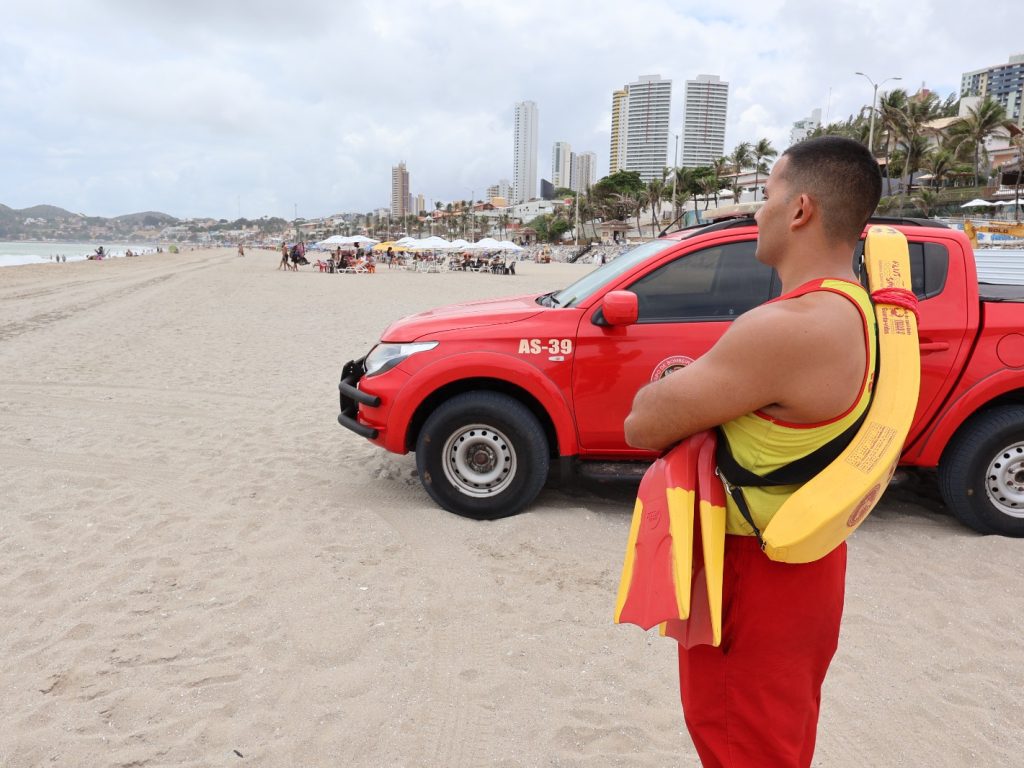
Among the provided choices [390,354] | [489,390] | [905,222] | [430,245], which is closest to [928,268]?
[905,222]

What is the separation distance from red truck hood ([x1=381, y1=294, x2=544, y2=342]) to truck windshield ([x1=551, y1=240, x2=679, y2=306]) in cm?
21

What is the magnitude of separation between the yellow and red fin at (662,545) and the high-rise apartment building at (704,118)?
136825 mm

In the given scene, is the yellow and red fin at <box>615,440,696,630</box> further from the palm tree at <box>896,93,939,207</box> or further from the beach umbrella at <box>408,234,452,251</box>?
the palm tree at <box>896,93,939,207</box>

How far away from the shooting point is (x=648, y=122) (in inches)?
5910

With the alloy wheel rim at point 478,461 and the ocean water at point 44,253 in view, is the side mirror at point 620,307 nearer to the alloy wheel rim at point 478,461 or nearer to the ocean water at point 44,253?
the alloy wheel rim at point 478,461

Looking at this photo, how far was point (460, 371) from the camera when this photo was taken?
443 cm

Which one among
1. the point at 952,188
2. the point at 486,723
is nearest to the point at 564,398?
the point at 486,723

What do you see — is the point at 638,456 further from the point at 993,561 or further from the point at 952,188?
the point at 952,188

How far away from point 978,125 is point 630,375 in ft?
222

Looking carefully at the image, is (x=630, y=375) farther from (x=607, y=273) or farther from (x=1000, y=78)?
(x=1000, y=78)

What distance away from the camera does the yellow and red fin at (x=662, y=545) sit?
1472 millimetres

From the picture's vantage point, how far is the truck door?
4.30m

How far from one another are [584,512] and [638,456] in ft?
1.88

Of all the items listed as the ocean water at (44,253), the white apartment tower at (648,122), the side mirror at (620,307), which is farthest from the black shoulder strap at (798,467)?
the white apartment tower at (648,122)
